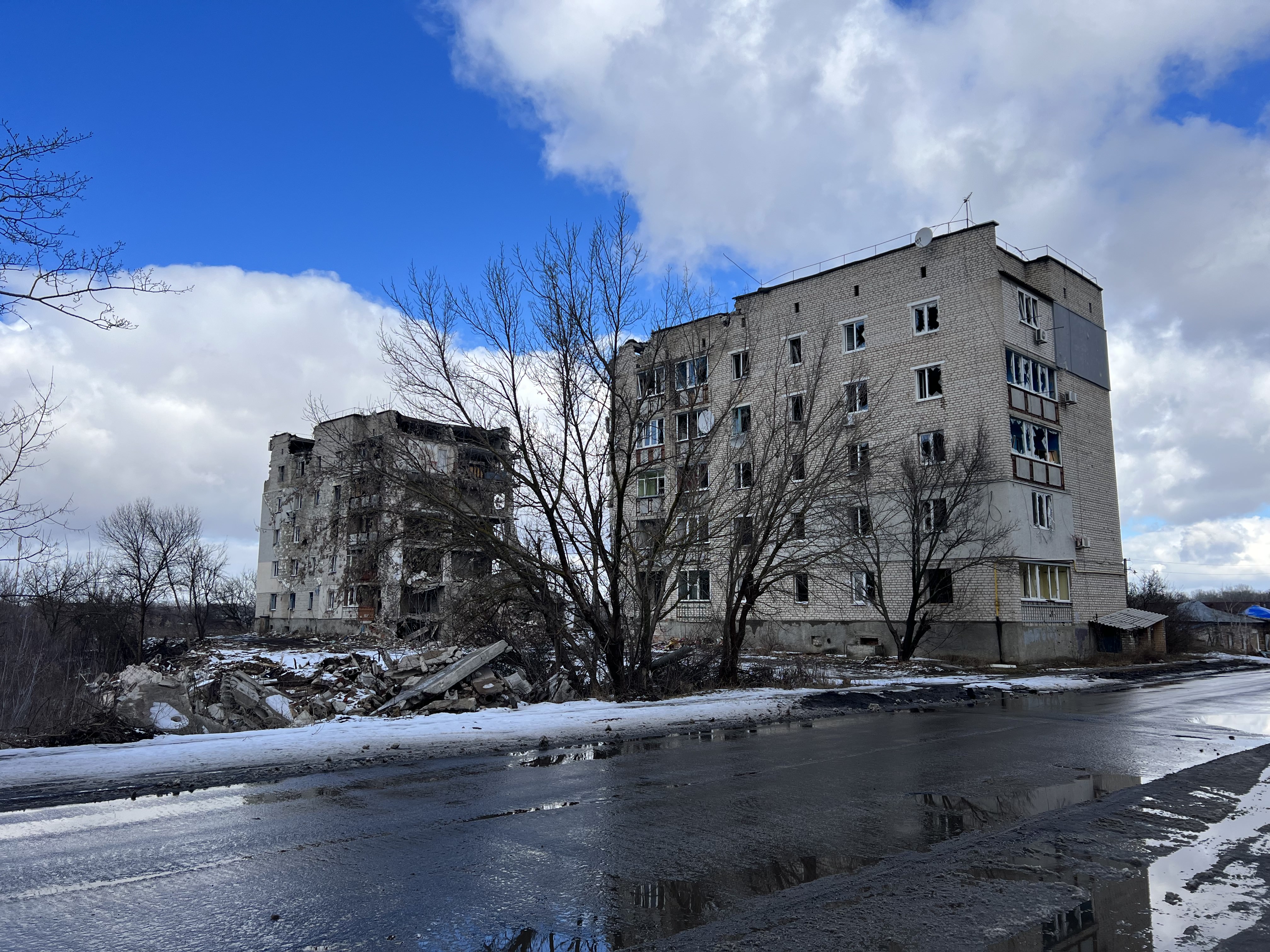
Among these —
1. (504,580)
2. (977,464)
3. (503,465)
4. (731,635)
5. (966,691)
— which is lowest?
(966,691)

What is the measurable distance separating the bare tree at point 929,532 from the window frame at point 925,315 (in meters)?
4.48

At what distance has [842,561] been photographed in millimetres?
21125

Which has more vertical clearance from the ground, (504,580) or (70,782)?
(504,580)

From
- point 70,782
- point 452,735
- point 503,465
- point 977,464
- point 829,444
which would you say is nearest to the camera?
point 70,782

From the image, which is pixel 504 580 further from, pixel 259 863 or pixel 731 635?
pixel 259 863

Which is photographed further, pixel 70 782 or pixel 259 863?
pixel 70 782

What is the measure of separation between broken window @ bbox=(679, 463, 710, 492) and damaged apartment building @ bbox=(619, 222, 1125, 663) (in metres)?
11.3

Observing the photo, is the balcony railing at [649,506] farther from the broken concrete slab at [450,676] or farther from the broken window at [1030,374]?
the broken window at [1030,374]

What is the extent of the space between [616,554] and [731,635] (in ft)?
16.7

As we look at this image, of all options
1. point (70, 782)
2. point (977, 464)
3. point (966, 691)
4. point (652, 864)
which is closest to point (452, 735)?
point (70, 782)

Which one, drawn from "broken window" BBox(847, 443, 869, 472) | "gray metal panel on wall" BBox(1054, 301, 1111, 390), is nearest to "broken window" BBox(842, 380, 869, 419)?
"broken window" BBox(847, 443, 869, 472)

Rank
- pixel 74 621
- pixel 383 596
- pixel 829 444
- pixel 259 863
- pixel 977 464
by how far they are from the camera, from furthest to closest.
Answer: pixel 74 621 < pixel 977 464 < pixel 829 444 < pixel 383 596 < pixel 259 863

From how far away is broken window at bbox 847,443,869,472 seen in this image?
20250mm

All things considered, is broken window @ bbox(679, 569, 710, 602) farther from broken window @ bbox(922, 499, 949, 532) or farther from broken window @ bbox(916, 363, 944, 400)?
broken window @ bbox(916, 363, 944, 400)
